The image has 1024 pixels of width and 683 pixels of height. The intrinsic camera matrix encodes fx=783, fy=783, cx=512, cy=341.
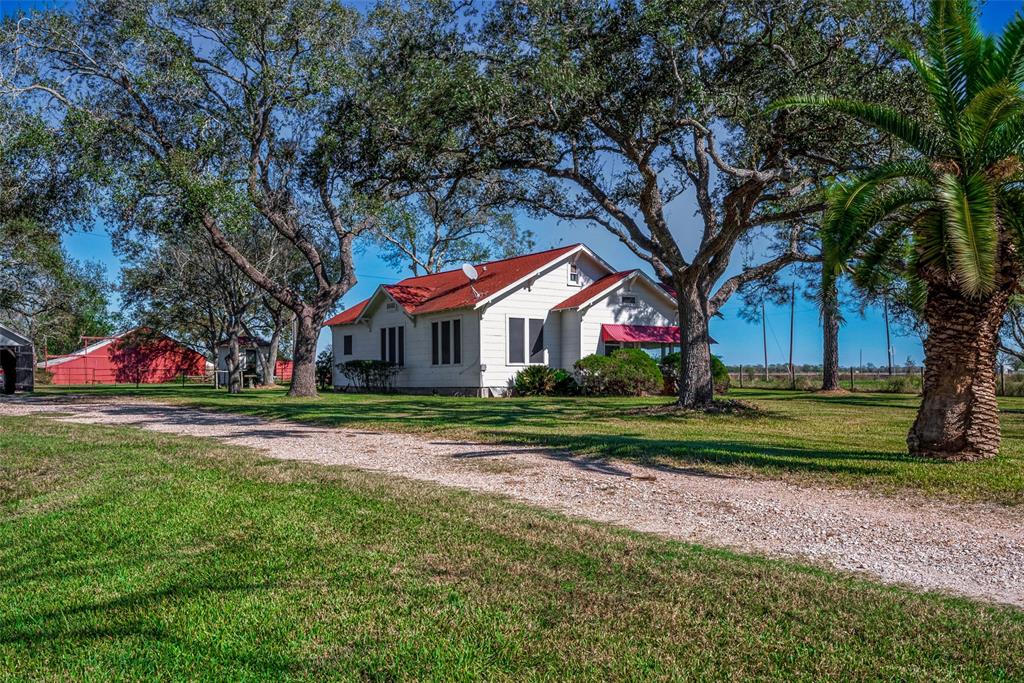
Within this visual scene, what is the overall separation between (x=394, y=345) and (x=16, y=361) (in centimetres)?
1323

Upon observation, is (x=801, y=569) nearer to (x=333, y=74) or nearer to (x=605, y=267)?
(x=333, y=74)

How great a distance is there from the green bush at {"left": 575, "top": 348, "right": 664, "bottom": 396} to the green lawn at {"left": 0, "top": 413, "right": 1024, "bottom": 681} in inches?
764

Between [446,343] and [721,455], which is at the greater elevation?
[446,343]

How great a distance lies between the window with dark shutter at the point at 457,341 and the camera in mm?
27266

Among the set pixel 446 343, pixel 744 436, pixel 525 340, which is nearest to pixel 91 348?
pixel 446 343

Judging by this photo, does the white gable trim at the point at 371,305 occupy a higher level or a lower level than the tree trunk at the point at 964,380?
higher

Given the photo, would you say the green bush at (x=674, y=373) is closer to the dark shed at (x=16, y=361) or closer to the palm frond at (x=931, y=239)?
the palm frond at (x=931, y=239)

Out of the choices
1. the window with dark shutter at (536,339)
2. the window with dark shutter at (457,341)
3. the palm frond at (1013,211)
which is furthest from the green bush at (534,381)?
the palm frond at (1013,211)

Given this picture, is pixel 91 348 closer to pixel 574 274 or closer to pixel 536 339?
pixel 536 339

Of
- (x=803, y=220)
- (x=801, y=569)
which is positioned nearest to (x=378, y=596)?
(x=801, y=569)

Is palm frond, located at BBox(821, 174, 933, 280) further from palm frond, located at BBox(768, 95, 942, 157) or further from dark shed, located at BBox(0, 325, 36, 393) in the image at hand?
dark shed, located at BBox(0, 325, 36, 393)

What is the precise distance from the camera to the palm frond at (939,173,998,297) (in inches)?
340

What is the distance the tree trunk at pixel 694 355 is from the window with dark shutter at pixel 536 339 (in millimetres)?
9848

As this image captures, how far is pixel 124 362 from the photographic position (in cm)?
5612
